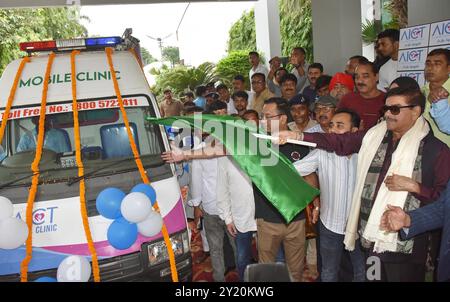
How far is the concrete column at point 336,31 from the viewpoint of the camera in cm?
1053

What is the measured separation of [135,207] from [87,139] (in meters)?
1.54

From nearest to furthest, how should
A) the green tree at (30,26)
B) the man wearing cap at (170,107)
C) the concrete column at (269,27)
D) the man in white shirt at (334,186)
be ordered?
the man in white shirt at (334,186), the man wearing cap at (170,107), the concrete column at (269,27), the green tree at (30,26)

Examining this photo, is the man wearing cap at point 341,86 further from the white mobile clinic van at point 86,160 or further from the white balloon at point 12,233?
the white balloon at point 12,233

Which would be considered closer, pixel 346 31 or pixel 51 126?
pixel 51 126

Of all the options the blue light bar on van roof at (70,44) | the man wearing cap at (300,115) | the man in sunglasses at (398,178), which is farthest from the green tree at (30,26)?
the man in sunglasses at (398,178)

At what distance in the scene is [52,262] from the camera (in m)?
3.41

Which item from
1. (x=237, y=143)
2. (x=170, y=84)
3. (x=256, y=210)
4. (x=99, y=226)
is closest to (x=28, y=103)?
(x=99, y=226)

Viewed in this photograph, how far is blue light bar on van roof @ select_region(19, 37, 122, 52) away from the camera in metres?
4.88

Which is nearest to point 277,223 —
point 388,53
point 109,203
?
point 109,203

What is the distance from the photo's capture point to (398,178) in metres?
2.94

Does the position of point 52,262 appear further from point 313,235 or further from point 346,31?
point 346,31

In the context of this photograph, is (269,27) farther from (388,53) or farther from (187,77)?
(388,53)

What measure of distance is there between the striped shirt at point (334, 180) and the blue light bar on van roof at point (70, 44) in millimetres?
2591
